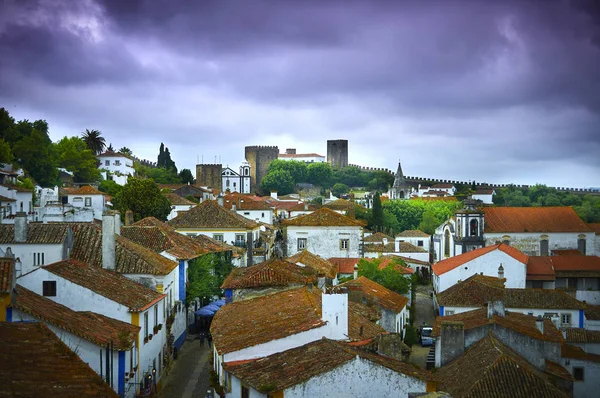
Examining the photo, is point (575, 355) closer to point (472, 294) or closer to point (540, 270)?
point (472, 294)

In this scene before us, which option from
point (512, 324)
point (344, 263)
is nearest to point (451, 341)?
point (512, 324)

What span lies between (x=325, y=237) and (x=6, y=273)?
36.1 m

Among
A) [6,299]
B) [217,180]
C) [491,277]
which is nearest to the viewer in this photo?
[6,299]

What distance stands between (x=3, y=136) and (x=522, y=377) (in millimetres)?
63897

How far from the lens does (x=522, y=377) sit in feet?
70.7

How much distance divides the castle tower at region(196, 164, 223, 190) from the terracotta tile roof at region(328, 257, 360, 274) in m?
89.2

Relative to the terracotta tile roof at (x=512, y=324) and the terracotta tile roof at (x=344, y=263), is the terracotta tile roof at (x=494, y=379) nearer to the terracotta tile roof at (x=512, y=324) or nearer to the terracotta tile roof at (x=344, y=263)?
the terracotta tile roof at (x=512, y=324)

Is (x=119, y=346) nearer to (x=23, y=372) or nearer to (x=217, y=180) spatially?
(x=23, y=372)

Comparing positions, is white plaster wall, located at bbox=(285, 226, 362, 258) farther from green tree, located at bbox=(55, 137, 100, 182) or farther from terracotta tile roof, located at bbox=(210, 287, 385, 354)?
green tree, located at bbox=(55, 137, 100, 182)

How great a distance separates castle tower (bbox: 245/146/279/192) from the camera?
546 ft

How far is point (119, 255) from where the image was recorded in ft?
99.6

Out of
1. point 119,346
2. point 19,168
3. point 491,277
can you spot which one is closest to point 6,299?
point 119,346

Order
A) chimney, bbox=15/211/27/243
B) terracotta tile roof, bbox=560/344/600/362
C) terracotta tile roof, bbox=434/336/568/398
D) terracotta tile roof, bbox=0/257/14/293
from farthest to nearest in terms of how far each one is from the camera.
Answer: terracotta tile roof, bbox=560/344/600/362
chimney, bbox=15/211/27/243
terracotta tile roof, bbox=434/336/568/398
terracotta tile roof, bbox=0/257/14/293

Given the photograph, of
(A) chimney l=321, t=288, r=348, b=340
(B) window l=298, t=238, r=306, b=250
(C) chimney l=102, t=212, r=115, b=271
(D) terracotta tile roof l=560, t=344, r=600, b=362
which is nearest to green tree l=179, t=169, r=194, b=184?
(B) window l=298, t=238, r=306, b=250
